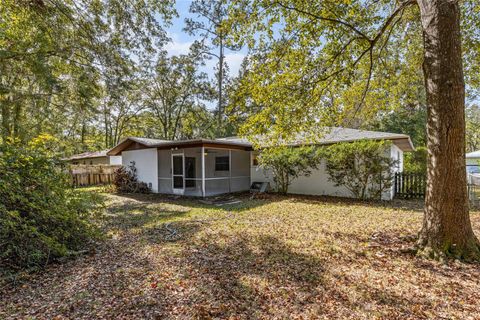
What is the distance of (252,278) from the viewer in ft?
11.8

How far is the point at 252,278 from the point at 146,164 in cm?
1142

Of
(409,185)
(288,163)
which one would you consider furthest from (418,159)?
(288,163)

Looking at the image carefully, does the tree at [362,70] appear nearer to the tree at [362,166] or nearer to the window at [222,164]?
the tree at [362,166]

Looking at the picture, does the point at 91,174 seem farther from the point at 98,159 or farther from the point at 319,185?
the point at 319,185

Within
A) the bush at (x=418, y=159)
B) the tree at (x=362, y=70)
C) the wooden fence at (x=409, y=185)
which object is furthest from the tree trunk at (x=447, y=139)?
the bush at (x=418, y=159)

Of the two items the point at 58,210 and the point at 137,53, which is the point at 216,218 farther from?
the point at 137,53

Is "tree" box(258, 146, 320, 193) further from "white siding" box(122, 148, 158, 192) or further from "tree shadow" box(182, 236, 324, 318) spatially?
"tree shadow" box(182, 236, 324, 318)

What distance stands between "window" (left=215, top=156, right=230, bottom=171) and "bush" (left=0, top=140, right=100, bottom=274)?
9062 millimetres

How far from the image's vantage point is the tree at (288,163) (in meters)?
11.1

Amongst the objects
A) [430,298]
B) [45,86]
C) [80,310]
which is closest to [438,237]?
[430,298]

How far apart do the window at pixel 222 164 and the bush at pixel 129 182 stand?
3.80m

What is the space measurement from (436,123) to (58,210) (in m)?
6.37

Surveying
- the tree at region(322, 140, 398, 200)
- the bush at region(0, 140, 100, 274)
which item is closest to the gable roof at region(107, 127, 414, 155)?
the tree at region(322, 140, 398, 200)

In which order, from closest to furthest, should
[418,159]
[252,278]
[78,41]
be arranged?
1. [252,278]
2. [78,41]
3. [418,159]
